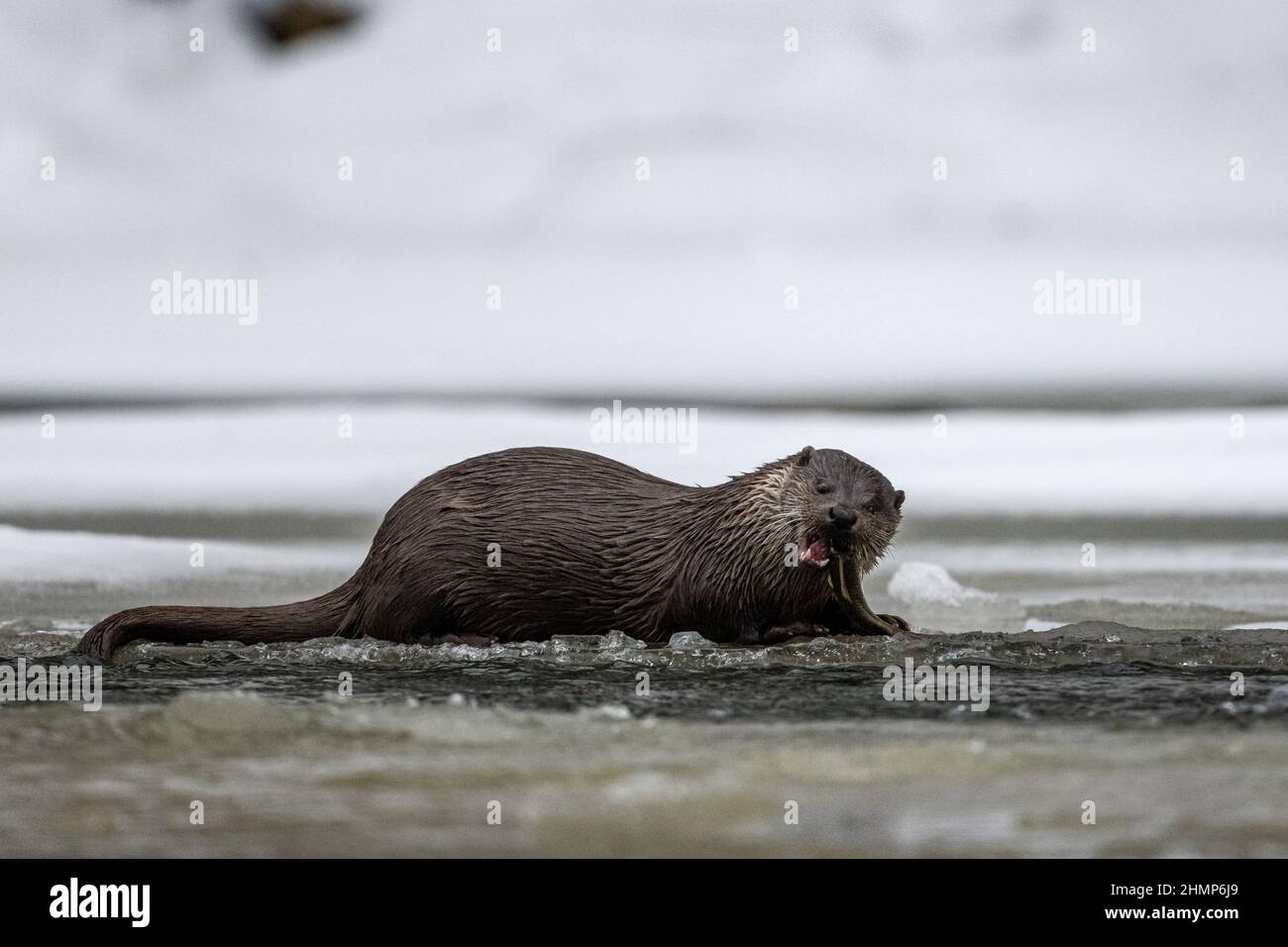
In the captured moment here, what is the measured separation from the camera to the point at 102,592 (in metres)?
5.34

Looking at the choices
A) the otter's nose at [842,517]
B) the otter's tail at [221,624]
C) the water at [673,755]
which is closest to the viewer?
the water at [673,755]

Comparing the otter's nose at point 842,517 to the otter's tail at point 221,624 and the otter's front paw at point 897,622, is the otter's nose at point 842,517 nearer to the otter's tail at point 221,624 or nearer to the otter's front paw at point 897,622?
the otter's front paw at point 897,622

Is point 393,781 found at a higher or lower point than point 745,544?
lower

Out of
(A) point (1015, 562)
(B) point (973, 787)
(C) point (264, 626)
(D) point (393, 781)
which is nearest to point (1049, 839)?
(B) point (973, 787)

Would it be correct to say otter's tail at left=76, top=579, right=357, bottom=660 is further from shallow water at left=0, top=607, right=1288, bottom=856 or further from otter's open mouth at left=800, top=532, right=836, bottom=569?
otter's open mouth at left=800, top=532, right=836, bottom=569

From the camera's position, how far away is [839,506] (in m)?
4.27

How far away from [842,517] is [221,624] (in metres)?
1.61

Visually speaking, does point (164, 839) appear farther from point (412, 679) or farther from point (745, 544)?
point (745, 544)

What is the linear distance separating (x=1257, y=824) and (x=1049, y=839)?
310 mm

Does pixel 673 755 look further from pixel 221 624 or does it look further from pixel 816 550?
pixel 221 624

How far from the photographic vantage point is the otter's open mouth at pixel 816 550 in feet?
14.2

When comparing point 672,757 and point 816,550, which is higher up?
point 816,550

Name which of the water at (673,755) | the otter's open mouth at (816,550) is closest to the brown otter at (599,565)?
the otter's open mouth at (816,550)

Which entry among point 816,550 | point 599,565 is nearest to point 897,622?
point 816,550
